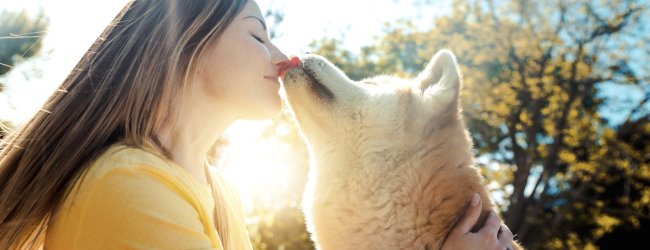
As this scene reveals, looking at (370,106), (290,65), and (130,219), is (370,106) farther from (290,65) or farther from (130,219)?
(130,219)

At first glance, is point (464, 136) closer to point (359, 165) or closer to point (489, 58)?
point (359, 165)

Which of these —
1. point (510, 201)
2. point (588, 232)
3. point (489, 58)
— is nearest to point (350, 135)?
point (510, 201)

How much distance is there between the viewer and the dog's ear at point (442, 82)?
2420 millimetres

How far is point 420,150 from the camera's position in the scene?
2.33 meters

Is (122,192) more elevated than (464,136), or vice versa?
(122,192)

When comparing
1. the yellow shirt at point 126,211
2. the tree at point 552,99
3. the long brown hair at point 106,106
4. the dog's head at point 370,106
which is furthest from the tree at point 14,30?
the tree at point 552,99

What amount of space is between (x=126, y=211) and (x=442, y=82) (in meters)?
1.47

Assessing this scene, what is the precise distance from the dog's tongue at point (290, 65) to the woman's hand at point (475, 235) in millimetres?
990

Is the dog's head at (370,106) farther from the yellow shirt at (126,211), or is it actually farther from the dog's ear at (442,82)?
the yellow shirt at (126,211)

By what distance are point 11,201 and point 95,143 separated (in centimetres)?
32

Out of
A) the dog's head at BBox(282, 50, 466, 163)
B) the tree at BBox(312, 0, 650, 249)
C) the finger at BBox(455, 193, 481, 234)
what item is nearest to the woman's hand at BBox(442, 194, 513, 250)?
the finger at BBox(455, 193, 481, 234)

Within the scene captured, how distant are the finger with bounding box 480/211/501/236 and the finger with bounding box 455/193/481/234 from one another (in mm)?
66

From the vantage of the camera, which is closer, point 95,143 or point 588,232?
point 95,143

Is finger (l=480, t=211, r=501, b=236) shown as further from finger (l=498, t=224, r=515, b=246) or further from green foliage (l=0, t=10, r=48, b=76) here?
green foliage (l=0, t=10, r=48, b=76)
